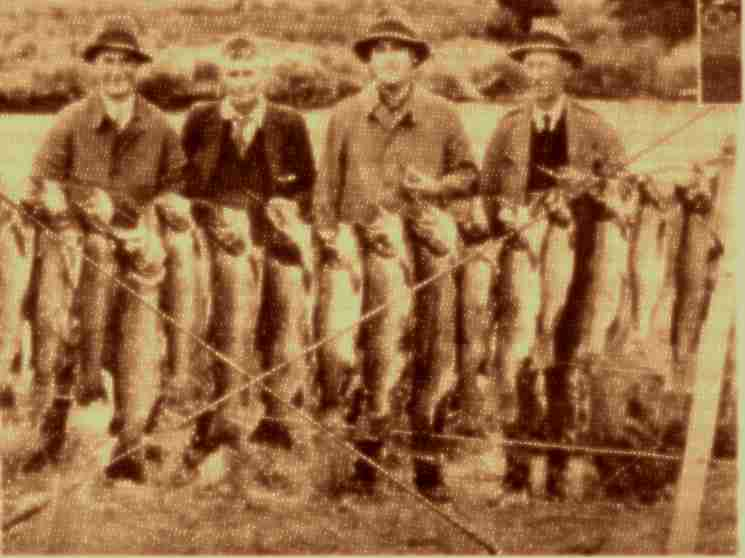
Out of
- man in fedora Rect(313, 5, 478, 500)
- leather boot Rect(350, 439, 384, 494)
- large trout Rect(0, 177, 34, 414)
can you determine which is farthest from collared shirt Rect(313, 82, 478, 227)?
large trout Rect(0, 177, 34, 414)

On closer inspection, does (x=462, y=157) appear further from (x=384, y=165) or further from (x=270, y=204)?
(x=270, y=204)

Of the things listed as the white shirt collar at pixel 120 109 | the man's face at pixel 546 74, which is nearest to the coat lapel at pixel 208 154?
the white shirt collar at pixel 120 109

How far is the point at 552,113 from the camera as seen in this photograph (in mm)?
1705

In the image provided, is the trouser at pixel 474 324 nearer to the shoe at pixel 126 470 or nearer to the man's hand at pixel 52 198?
the shoe at pixel 126 470

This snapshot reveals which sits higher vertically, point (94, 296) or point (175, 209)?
point (175, 209)

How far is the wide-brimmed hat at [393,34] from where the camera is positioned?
1.70m

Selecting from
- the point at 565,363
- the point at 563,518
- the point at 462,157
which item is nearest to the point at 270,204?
the point at 462,157

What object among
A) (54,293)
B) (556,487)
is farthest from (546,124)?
(54,293)

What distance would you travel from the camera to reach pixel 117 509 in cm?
165

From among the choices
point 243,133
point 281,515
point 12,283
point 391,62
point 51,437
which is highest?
point 391,62

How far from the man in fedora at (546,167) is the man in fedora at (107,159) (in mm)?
457

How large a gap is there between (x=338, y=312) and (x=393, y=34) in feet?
1.31

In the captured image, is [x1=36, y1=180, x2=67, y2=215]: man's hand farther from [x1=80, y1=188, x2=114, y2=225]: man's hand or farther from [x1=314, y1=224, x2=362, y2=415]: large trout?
[x1=314, y1=224, x2=362, y2=415]: large trout

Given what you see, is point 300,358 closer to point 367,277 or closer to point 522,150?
point 367,277
